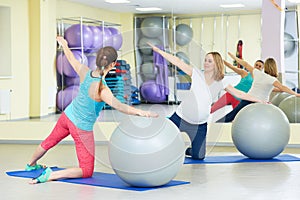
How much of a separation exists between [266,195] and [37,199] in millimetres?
1722

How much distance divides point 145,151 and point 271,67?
3615 millimetres

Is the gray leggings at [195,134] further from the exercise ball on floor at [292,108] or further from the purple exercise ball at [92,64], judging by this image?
the exercise ball on floor at [292,108]

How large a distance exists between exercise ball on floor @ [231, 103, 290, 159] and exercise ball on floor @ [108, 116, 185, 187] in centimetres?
162

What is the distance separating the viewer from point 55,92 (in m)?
9.03

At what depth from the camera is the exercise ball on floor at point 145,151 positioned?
16.0 feet

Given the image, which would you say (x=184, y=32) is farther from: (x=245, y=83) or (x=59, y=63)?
(x=59, y=63)

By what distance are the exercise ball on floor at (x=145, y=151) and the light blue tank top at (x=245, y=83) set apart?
3.18m

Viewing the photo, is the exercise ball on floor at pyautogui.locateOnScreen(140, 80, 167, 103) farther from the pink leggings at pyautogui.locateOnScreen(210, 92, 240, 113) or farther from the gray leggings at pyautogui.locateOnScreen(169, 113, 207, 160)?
the pink leggings at pyautogui.locateOnScreen(210, 92, 240, 113)

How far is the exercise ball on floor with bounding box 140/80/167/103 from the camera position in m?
6.97

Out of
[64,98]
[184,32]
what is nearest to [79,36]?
[64,98]

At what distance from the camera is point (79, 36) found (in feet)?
28.4

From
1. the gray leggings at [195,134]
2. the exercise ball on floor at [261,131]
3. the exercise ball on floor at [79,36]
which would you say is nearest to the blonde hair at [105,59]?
the gray leggings at [195,134]

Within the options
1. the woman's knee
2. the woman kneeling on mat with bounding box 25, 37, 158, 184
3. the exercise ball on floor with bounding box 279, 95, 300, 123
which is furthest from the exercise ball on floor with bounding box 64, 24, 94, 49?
the woman's knee

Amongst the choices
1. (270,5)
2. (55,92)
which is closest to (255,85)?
(270,5)
